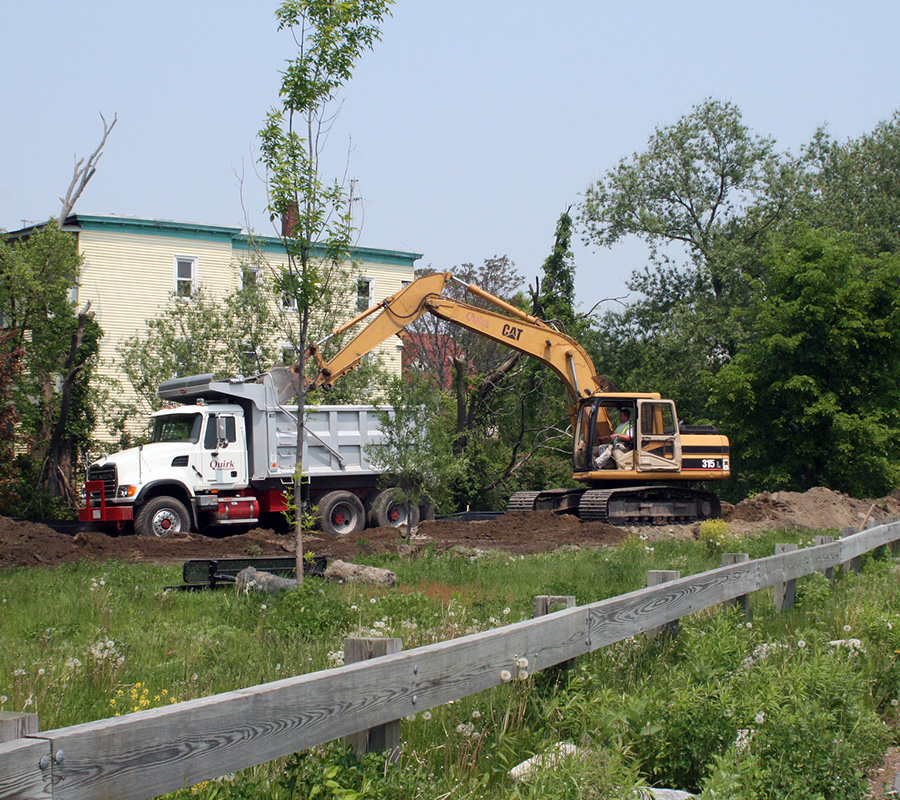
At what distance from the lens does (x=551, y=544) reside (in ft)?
59.3

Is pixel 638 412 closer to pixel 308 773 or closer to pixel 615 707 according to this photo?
pixel 615 707

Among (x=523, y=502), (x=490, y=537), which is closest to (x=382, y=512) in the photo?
(x=523, y=502)

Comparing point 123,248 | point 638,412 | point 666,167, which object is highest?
point 666,167

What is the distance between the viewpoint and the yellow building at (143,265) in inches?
1384

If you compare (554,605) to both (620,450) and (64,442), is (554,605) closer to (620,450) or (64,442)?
(620,450)

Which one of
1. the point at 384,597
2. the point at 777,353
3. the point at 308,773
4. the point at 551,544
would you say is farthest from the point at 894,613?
the point at 777,353

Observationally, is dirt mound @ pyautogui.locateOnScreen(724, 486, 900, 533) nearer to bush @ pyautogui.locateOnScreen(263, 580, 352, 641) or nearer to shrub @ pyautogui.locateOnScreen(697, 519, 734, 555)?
shrub @ pyautogui.locateOnScreen(697, 519, 734, 555)

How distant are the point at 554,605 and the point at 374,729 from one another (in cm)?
193

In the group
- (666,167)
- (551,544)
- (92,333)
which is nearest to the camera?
(551,544)

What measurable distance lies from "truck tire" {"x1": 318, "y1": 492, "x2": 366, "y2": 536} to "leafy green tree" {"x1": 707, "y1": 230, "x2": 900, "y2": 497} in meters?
13.8

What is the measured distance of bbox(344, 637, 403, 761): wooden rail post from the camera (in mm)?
3965

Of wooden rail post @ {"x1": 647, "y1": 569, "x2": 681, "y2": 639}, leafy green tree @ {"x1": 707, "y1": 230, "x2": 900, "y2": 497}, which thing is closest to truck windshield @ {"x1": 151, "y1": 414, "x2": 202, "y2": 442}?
wooden rail post @ {"x1": 647, "y1": 569, "x2": 681, "y2": 639}

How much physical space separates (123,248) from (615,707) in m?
33.8

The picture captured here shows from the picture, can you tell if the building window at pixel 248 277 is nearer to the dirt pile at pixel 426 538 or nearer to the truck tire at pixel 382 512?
the truck tire at pixel 382 512
